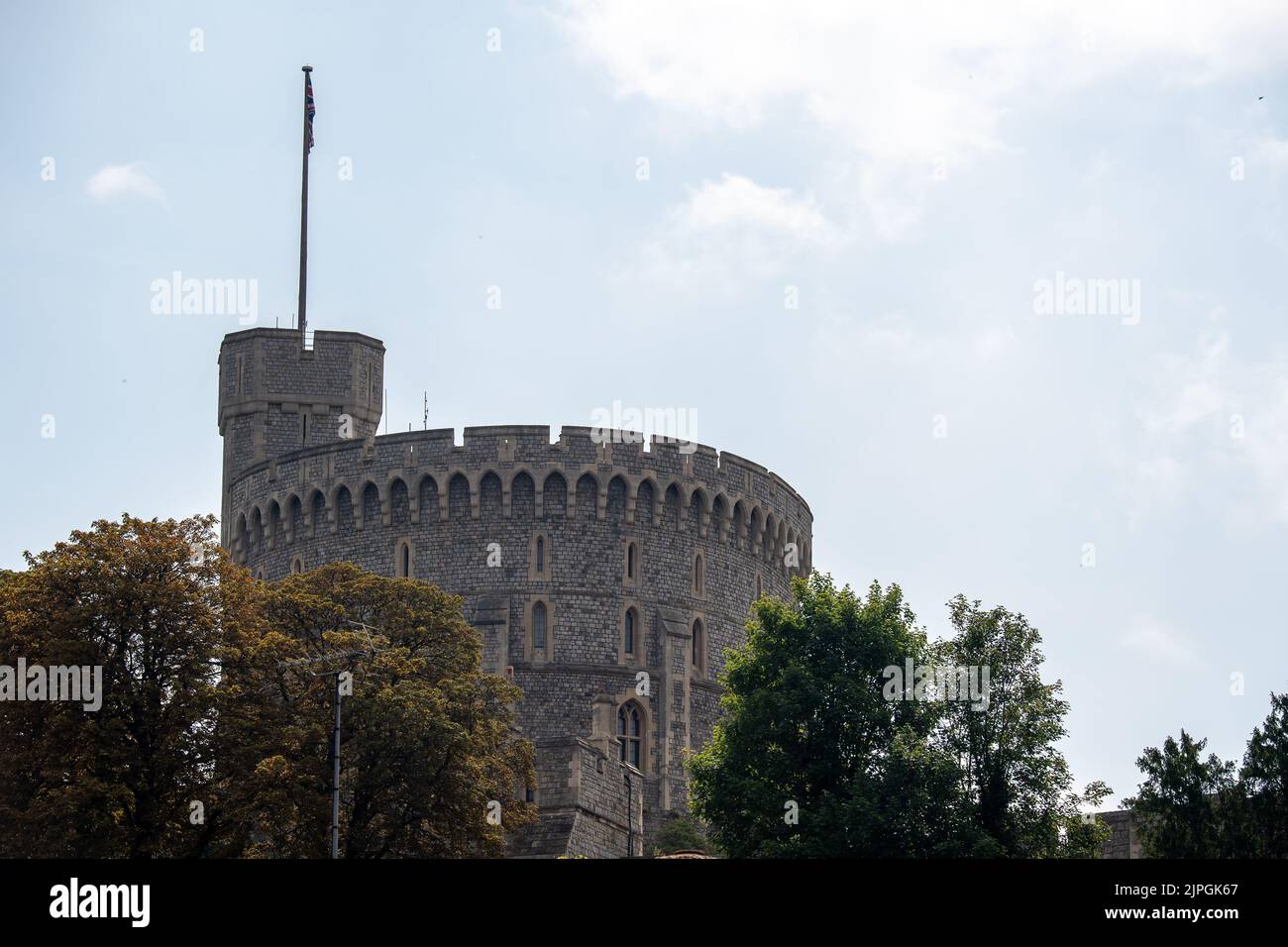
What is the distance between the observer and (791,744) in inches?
2012

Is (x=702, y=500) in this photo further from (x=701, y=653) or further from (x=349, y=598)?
(x=349, y=598)

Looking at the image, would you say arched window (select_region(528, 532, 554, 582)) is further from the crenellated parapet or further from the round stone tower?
the crenellated parapet

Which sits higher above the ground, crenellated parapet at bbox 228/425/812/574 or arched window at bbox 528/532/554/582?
crenellated parapet at bbox 228/425/812/574

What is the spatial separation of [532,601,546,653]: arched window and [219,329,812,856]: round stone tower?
0.05m

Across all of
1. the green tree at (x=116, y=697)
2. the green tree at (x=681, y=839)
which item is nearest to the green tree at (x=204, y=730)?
the green tree at (x=116, y=697)

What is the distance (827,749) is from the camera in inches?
1992

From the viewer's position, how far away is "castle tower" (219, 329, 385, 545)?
254 feet

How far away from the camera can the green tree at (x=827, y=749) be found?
47656mm

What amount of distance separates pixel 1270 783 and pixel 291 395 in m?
41.3

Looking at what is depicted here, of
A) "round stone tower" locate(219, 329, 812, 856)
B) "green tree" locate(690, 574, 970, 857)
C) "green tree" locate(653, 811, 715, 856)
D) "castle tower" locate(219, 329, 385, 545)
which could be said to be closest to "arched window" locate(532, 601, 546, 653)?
"round stone tower" locate(219, 329, 812, 856)

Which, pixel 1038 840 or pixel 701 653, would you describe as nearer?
pixel 1038 840
